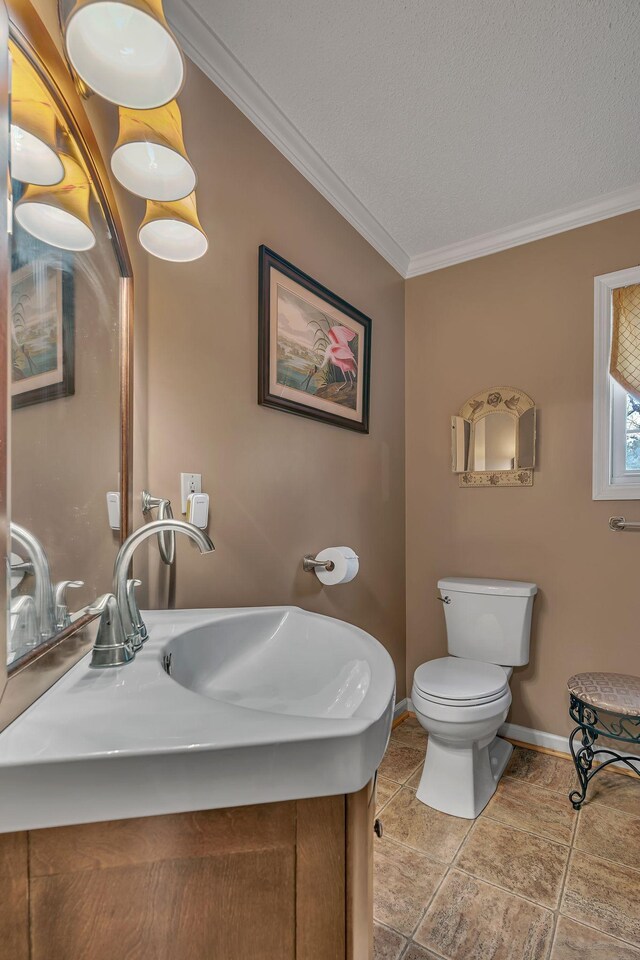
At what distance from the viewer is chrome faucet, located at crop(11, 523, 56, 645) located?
0.66m

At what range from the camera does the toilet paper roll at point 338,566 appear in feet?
5.79

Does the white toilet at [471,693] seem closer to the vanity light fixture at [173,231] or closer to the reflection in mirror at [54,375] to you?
the reflection in mirror at [54,375]

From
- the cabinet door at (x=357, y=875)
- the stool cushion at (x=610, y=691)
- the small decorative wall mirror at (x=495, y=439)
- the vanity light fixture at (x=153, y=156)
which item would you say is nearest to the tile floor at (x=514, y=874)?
the stool cushion at (x=610, y=691)

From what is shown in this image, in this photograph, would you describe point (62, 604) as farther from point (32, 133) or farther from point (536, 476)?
point (536, 476)

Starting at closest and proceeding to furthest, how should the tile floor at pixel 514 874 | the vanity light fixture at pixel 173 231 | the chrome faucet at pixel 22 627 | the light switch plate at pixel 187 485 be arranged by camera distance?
1. the chrome faucet at pixel 22 627
2. the vanity light fixture at pixel 173 231
3. the tile floor at pixel 514 874
4. the light switch plate at pixel 187 485

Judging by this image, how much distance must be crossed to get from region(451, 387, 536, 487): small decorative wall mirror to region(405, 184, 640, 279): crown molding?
74 centimetres

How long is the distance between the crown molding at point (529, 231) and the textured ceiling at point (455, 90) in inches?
2.0

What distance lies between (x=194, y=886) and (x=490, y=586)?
1875mm

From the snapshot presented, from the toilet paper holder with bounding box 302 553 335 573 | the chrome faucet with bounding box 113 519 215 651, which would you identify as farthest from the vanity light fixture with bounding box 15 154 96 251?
the toilet paper holder with bounding box 302 553 335 573

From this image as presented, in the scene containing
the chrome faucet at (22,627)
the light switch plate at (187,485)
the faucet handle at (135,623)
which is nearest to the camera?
the chrome faucet at (22,627)

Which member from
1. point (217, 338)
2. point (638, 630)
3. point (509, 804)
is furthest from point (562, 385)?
point (509, 804)

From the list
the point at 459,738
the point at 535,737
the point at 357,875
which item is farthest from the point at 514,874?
the point at 357,875

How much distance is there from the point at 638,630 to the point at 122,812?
86.5 inches

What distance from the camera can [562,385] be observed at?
2.21 metres
